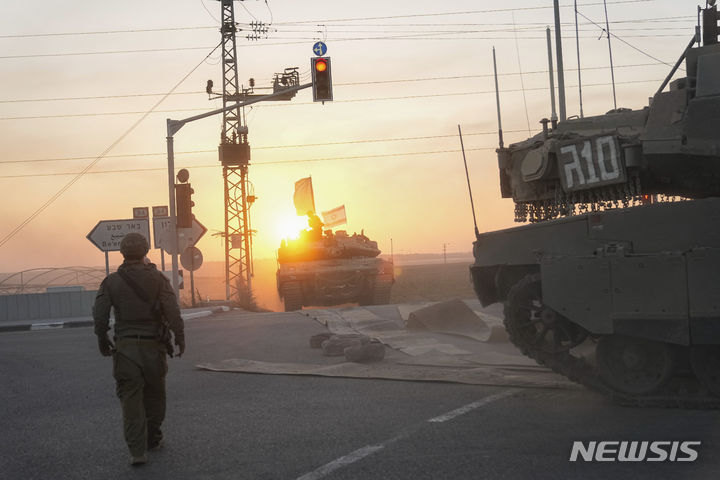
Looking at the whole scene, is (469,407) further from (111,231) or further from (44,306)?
(44,306)

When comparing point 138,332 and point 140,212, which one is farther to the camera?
point 140,212

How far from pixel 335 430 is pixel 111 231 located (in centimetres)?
1809

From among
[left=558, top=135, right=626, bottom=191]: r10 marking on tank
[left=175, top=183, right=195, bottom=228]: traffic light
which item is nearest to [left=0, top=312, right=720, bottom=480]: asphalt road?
[left=558, top=135, right=626, bottom=191]: r10 marking on tank

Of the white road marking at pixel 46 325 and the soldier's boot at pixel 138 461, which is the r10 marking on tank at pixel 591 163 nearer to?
the soldier's boot at pixel 138 461

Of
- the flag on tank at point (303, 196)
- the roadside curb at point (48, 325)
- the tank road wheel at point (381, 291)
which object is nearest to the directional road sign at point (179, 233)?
the roadside curb at point (48, 325)

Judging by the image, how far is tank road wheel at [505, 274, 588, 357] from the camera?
873 centimetres

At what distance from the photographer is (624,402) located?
7961 millimetres

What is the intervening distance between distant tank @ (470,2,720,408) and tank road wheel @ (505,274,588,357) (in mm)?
11

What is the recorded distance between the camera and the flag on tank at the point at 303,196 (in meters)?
30.8

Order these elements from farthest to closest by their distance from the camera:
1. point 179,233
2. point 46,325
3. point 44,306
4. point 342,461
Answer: point 44,306, point 179,233, point 46,325, point 342,461

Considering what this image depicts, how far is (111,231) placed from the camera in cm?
2403

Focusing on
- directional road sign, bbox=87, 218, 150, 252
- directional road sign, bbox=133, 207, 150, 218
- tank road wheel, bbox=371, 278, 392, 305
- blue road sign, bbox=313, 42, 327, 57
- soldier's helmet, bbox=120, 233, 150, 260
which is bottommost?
tank road wheel, bbox=371, 278, 392, 305

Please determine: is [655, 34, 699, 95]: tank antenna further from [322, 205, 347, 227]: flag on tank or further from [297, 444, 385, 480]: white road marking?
[322, 205, 347, 227]: flag on tank

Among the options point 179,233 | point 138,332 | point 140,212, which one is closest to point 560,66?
point 179,233
